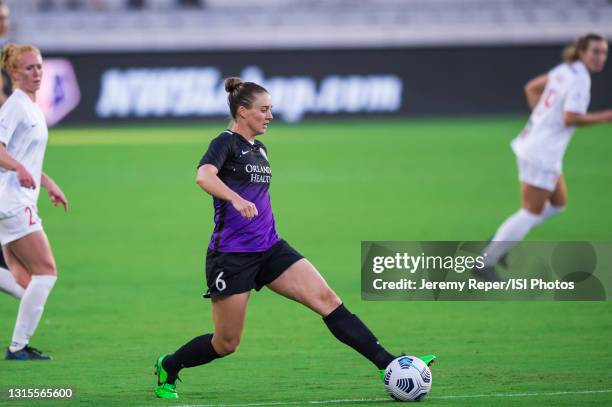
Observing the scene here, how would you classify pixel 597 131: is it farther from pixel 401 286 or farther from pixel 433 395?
pixel 433 395

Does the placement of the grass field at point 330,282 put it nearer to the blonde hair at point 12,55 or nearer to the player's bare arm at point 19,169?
the player's bare arm at point 19,169

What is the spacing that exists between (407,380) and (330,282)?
188 inches

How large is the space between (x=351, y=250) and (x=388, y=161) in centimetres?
965

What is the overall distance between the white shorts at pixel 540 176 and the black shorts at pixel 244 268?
465cm

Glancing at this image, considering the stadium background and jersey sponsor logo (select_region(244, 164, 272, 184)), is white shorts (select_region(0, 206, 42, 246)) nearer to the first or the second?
the stadium background

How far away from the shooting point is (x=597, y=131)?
2872cm

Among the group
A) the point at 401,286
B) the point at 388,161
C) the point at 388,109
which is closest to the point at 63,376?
the point at 401,286

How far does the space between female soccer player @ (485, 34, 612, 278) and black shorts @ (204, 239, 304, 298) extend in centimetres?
447

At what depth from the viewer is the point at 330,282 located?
11367 mm

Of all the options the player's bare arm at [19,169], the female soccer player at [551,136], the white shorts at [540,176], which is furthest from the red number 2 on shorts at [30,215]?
the white shorts at [540,176]

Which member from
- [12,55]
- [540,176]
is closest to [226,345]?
[12,55]

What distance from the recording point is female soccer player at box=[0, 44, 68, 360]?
26.2 feet

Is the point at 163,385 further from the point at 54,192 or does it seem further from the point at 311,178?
the point at 311,178
